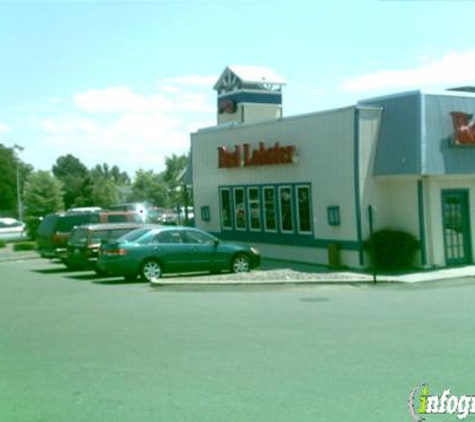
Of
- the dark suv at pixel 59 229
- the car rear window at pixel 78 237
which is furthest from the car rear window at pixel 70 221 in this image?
the car rear window at pixel 78 237

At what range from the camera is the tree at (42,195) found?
53.7m

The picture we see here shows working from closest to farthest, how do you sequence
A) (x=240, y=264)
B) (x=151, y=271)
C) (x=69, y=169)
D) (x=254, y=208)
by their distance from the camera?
(x=151, y=271) < (x=240, y=264) < (x=254, y=208) < (x=69, y=169)

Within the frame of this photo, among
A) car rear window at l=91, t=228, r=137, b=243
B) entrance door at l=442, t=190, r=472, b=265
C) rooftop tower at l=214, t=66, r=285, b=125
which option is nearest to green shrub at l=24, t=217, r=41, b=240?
rooftop tower at l=214, t=66, r=285, b=125

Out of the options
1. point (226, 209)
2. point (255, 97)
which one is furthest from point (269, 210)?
point (255, 97)

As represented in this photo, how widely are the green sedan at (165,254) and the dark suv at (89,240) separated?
163cm

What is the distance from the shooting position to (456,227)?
72.7ft

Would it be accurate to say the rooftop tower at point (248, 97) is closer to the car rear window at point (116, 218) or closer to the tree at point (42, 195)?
the car rear window at point (116, 218)

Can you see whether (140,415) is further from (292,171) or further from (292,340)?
(292,171)

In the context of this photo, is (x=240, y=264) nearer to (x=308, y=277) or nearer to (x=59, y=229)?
(x=308, y=277)

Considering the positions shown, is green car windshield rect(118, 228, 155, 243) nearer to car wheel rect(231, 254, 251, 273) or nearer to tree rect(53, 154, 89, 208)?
car wheel rect(231, 254, 251, 273)

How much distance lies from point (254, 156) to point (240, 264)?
18.4 feet

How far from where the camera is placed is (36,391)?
311 inches

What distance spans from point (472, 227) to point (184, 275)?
8.59 m

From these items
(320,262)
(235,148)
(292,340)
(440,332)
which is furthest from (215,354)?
(235,148)
